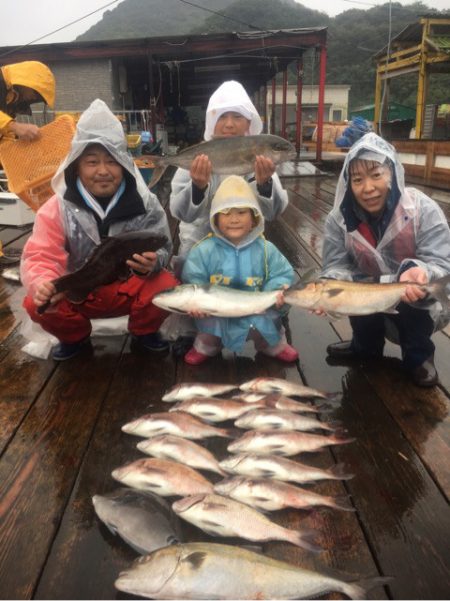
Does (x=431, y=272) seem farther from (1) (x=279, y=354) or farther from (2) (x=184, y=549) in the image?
(2) (x=184, y=549)

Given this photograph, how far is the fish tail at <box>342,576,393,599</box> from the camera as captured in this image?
1.51 metres

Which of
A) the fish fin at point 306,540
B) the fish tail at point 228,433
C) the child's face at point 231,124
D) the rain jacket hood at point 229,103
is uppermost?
the rain jacket hood at point 229,103

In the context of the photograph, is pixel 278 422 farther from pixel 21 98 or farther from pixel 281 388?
pixel 21 98

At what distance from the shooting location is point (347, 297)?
275 centimetres

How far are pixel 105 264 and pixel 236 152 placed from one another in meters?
1.36

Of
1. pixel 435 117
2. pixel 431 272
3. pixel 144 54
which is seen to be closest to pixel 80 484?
pixel 431 272

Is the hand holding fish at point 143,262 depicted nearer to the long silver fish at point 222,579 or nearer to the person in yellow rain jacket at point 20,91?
the long silver fish at point 222,579

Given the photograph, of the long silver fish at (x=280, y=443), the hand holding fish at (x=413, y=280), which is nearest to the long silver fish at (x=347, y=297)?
the hand holding fish at (x=413, y=280)

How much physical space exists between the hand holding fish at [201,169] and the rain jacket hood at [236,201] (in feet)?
0.64

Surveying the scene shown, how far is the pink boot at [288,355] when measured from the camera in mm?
3174

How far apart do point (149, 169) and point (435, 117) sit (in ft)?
35.3

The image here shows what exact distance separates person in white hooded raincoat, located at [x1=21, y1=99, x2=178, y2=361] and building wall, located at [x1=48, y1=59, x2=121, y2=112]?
1273cm

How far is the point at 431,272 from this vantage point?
275cm

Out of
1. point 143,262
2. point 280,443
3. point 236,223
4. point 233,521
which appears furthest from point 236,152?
point 233,521
